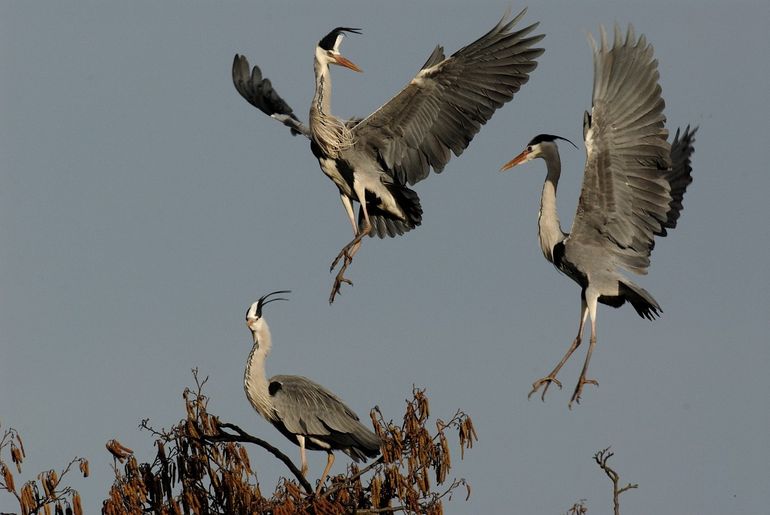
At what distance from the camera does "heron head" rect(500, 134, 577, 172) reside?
11.3 metres

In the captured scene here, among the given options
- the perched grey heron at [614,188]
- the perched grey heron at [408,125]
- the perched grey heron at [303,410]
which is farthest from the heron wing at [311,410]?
the perched grey heron at [614,188]

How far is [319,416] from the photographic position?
11320 millimetres

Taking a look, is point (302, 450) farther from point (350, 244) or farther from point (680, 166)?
point (680, 166)

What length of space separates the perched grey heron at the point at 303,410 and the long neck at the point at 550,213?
2052 millimetres

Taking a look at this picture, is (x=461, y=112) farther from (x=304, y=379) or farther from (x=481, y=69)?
(x=304, y=379)

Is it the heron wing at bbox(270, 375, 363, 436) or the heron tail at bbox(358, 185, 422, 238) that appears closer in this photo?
the heron wing at bbox(270, 375, 363, 436)

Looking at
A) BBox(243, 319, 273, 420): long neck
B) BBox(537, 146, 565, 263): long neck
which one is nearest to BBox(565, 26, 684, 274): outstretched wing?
BBox(537, 146, 565, 263): long neck

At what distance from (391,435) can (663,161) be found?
281 centimetres

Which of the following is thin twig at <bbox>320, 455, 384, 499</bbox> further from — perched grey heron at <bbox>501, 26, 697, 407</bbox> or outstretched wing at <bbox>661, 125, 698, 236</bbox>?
outstretched wing at <bbox>661, 125, 698, 236</bbox>

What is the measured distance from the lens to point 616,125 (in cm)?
1002

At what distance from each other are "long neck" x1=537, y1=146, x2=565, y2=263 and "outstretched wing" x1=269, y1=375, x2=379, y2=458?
6.68ft

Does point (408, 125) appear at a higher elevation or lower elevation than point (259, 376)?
higher

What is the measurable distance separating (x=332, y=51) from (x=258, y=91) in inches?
82.0

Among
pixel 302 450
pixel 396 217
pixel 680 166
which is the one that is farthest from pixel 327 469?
pixel 680 166
